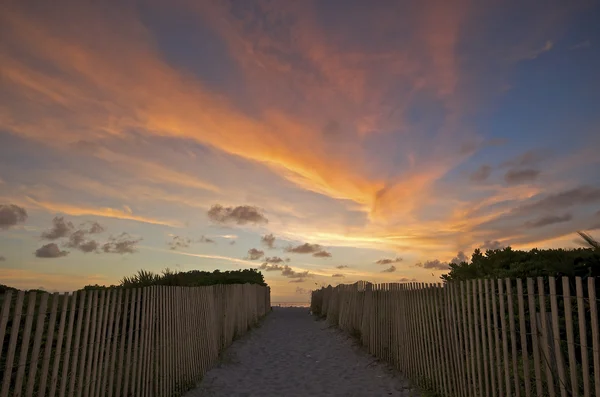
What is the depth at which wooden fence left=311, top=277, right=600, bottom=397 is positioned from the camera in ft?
14.6

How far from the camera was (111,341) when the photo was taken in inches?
228

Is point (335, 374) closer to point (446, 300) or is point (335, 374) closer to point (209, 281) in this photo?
point (446, 300)

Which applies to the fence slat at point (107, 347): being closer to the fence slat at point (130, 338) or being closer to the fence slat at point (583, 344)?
the fence slat at point (130, 338)

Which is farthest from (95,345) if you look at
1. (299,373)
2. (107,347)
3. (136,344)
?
(299,373)

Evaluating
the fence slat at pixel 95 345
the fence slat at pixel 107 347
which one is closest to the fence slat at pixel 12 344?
the fence slat at pixel 95 345

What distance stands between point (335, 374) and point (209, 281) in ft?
70.8

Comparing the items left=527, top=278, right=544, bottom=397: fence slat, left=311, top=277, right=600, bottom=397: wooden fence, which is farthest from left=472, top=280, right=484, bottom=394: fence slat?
left=527, top=278, right=544, bottom=397: fence slat

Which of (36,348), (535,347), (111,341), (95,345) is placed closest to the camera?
(36,348)

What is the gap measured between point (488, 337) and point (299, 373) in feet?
19.5

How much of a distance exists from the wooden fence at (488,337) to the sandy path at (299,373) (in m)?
0.69

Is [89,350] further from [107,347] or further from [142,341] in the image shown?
[142,341]

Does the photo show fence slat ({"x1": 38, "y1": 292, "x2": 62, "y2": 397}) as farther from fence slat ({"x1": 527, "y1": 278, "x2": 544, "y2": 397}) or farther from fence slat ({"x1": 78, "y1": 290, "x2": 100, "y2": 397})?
fence slat ({"x1": 527, "y1": 278, "x2": 544, "y2": 397})

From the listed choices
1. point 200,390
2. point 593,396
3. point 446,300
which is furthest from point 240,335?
point 593,396

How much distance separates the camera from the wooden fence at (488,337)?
4.46 metres
